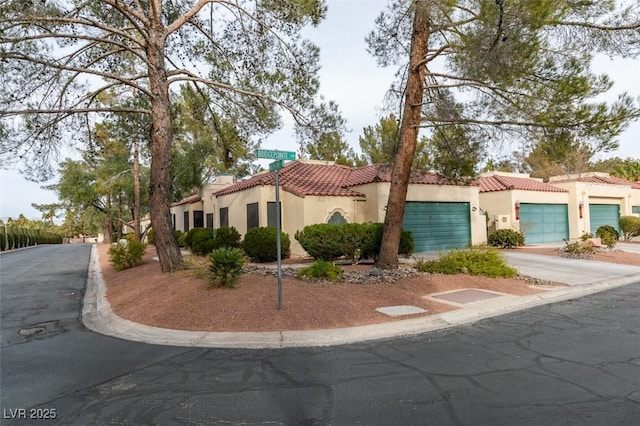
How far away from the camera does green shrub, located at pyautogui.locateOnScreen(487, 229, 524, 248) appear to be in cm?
2034

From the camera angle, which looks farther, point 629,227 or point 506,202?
point 629,227

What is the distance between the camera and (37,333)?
25.6 feet

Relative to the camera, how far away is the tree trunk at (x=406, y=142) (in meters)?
12.2

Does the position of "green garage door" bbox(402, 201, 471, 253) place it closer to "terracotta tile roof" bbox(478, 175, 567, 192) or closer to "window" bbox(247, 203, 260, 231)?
"terracotta tile roof" bbox(478, 175, 567, 192)

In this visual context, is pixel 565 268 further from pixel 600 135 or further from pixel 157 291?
pixel 157 291

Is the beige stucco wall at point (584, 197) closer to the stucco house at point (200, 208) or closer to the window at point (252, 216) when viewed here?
the window at point (252, 216)

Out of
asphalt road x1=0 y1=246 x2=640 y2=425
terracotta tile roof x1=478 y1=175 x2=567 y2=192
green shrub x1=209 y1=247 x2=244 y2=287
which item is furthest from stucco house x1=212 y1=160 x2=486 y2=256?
asphalt road x1=0 y1=246 x2=640 y2=425

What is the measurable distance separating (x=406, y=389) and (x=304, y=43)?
11.2 metres

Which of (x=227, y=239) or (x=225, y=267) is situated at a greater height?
(x=227, y=239)

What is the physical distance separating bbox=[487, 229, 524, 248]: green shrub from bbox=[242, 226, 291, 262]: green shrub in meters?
11.0

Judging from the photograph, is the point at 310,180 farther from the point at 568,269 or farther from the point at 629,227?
the point at 629,227

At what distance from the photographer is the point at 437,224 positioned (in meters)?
19.8

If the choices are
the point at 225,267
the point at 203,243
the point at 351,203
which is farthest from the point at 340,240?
the point at 203,243

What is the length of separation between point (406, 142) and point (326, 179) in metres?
8.46
